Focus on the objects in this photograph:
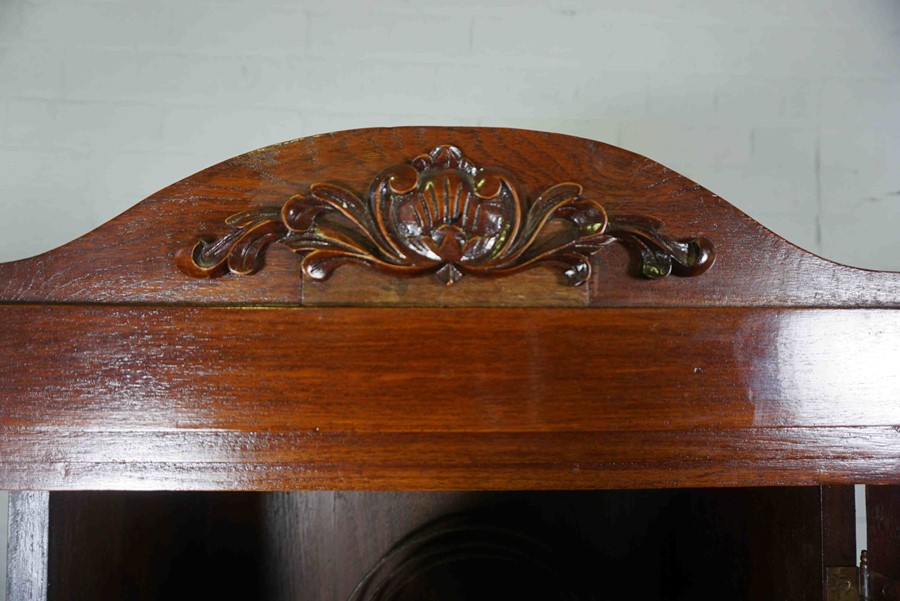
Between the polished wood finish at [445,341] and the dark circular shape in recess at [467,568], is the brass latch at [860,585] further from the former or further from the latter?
the dark circular shape in recess at [467,568]

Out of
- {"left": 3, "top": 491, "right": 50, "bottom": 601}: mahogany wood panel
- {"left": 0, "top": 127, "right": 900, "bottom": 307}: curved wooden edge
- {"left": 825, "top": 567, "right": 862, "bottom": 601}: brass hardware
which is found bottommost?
{"left": 825, "top": 567, "right": 862, "bottom": 601}: brass hardware

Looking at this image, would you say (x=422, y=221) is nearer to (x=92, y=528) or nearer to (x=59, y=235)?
(x=92, y=528)

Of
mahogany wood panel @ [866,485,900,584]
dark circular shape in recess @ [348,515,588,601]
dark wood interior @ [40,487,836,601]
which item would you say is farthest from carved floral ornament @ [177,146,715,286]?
dark circular shape in recess @ [348,515,588,601]

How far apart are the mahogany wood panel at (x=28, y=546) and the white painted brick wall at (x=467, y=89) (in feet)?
2.45

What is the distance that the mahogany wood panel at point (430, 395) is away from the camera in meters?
0.59

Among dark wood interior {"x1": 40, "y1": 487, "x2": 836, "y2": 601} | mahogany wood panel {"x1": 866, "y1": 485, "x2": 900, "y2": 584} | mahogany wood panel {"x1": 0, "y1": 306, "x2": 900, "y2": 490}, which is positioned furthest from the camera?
dark wood interior {"x1": 40, "y1": 487, "x2": 836, "y2": 601}

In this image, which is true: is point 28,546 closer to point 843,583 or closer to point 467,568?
point 467,568

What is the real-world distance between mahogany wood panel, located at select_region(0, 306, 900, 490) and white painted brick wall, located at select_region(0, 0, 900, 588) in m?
0.83

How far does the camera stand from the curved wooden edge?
60cm

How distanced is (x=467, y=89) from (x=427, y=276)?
850 mm

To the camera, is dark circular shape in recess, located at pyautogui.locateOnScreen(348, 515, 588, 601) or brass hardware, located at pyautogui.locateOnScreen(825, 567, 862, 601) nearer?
brass hardware, located at pyautogui.locateOnScreen(825, 567, 862, 601)

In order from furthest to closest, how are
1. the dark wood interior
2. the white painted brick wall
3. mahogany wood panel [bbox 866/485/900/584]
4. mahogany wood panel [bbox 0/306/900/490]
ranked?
the white painted brick wall → the dark wood interior → mahogany wood panel [bbox 866/485/900/584] → mahogany wood panel [bbox 0/306/900/490]

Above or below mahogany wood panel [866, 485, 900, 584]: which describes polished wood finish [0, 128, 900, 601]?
above

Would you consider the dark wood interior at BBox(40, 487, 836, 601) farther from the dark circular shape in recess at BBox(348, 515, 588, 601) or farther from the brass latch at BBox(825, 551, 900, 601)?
the brass latch at BBox(825, 551, 900, 601)
